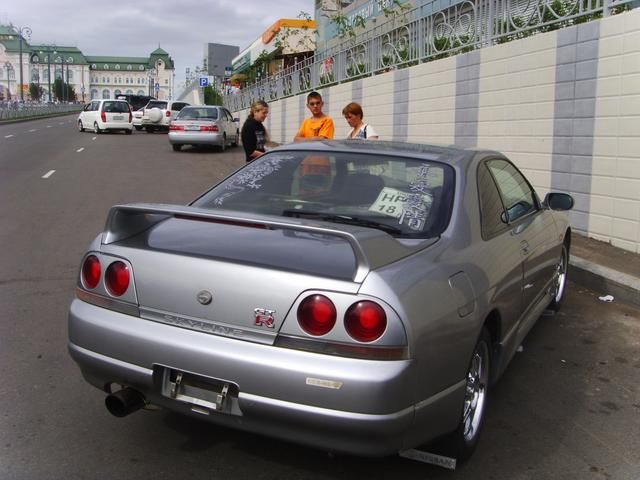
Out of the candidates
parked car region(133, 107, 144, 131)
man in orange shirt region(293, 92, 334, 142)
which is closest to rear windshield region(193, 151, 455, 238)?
man in orange shirt region(293, 92, 334, 142)

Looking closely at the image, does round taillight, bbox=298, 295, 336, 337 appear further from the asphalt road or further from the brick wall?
the brick wall

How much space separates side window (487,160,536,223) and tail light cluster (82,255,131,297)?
221 centimetres

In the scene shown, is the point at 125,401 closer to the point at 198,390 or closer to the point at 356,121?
the point at 198,390

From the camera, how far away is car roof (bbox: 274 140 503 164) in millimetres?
3857

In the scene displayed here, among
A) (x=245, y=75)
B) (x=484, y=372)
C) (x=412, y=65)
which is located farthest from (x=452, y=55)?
(x=245, y=75)

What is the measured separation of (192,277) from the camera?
286 centimetres

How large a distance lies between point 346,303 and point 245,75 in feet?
149

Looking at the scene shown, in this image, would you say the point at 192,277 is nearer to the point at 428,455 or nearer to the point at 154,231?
the point at 154,231

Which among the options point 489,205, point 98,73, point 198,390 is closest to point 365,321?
point 198,390

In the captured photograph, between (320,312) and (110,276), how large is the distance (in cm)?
110

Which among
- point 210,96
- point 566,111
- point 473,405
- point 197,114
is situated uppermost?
point 210,96

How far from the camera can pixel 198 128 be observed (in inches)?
840

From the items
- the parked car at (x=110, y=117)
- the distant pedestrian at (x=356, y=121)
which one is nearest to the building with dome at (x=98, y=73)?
the parked car at (x=110, y=117)

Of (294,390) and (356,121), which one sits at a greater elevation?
(356,121)
